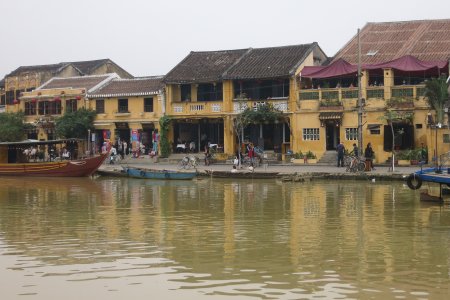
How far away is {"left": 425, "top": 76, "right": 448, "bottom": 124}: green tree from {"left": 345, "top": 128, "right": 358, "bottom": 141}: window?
4812mm

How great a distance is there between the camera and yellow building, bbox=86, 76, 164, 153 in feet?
147

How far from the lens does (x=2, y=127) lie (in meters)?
48.0

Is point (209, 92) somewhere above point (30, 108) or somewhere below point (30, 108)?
above

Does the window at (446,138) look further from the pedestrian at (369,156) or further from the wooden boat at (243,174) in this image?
the wooden boat at (243,174)

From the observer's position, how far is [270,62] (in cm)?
4159

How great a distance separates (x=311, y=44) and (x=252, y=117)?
6.07m

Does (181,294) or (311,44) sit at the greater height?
(311,44)

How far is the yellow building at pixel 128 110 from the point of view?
44.8 m

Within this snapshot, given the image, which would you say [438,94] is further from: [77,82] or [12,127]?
[12,127]

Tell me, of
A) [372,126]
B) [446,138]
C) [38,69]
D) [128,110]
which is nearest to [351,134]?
[372,126]

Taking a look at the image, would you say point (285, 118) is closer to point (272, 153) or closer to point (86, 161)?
point (272, 153)

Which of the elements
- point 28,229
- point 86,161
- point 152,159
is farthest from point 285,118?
point 28,229

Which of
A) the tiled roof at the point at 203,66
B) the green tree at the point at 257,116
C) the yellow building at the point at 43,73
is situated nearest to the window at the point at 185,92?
the tiled roof at the point at 203,66

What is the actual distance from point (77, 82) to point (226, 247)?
37.7 metres
